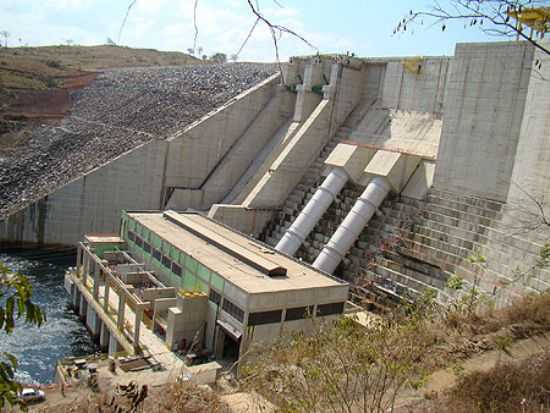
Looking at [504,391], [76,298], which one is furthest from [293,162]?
[504,391]

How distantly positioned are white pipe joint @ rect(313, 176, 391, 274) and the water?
11466 millimetres

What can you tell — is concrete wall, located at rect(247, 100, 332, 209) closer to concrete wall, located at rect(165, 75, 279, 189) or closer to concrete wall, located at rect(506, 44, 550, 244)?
concrete wall, located at rect(165, 75, 279, 189)

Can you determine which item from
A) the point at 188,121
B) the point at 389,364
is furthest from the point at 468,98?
the point at 389,364

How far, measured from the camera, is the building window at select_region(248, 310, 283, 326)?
19.3m

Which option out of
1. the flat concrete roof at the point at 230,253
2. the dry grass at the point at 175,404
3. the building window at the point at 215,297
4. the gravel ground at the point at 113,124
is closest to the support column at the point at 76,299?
the flat concrete roof at the point at 230,253

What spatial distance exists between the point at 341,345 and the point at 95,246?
24899 mm

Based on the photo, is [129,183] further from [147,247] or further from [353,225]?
[353,225]

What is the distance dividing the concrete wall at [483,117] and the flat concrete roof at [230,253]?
816 centimetres

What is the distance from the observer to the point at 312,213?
28.7 m

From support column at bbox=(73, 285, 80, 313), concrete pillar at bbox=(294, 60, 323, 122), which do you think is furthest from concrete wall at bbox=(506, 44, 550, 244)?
support column at bbox=(73, 285, 80, 313)

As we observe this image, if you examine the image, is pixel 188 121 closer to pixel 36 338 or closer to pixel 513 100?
pixel 36 338

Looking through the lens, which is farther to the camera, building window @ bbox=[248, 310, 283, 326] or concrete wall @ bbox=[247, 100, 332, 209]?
concrete wall @ bbox=[247, 100, 332, 209]

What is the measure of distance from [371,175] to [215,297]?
11907mm

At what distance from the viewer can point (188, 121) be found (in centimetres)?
3688
